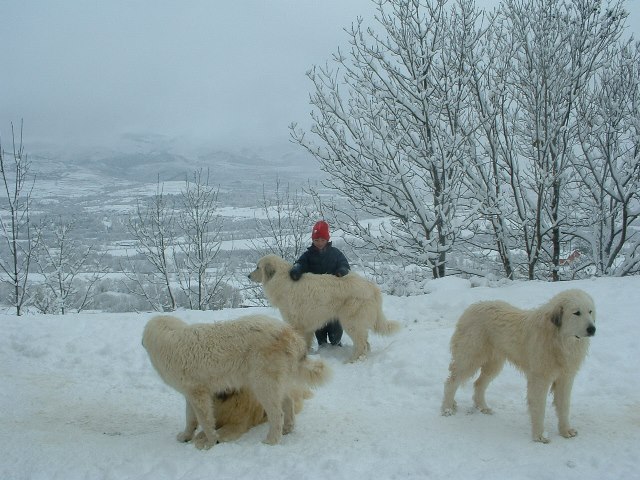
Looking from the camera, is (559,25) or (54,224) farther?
(54,224)

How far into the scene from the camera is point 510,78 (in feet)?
46.1

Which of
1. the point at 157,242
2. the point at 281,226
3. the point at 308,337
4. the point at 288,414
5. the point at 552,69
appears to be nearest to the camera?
the point at 288,414

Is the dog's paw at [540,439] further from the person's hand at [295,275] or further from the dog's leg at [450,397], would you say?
the person's hand at [295,275]

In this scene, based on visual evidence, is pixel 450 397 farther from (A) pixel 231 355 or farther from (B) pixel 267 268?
(B) pixel 267 268

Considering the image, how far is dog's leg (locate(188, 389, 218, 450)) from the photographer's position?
4.99 m

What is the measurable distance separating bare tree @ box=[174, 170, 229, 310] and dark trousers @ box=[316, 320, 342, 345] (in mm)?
15884

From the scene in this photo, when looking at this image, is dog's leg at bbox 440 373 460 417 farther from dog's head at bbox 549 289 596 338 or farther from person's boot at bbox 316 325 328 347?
person's boot at bbox 316 325 328 347

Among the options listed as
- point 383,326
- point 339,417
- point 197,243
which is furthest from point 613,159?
point 197,243

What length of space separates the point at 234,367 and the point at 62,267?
79.4 feet

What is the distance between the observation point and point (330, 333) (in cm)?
862

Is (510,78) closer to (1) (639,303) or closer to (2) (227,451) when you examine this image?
(1) (639,303)

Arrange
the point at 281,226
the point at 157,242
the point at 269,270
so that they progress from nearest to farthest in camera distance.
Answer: the point at 269,270 → the point at 157,242 → the point at 281,226

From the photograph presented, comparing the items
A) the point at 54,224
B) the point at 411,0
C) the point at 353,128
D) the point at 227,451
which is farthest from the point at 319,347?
the point at 54,224

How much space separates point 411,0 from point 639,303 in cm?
1011
